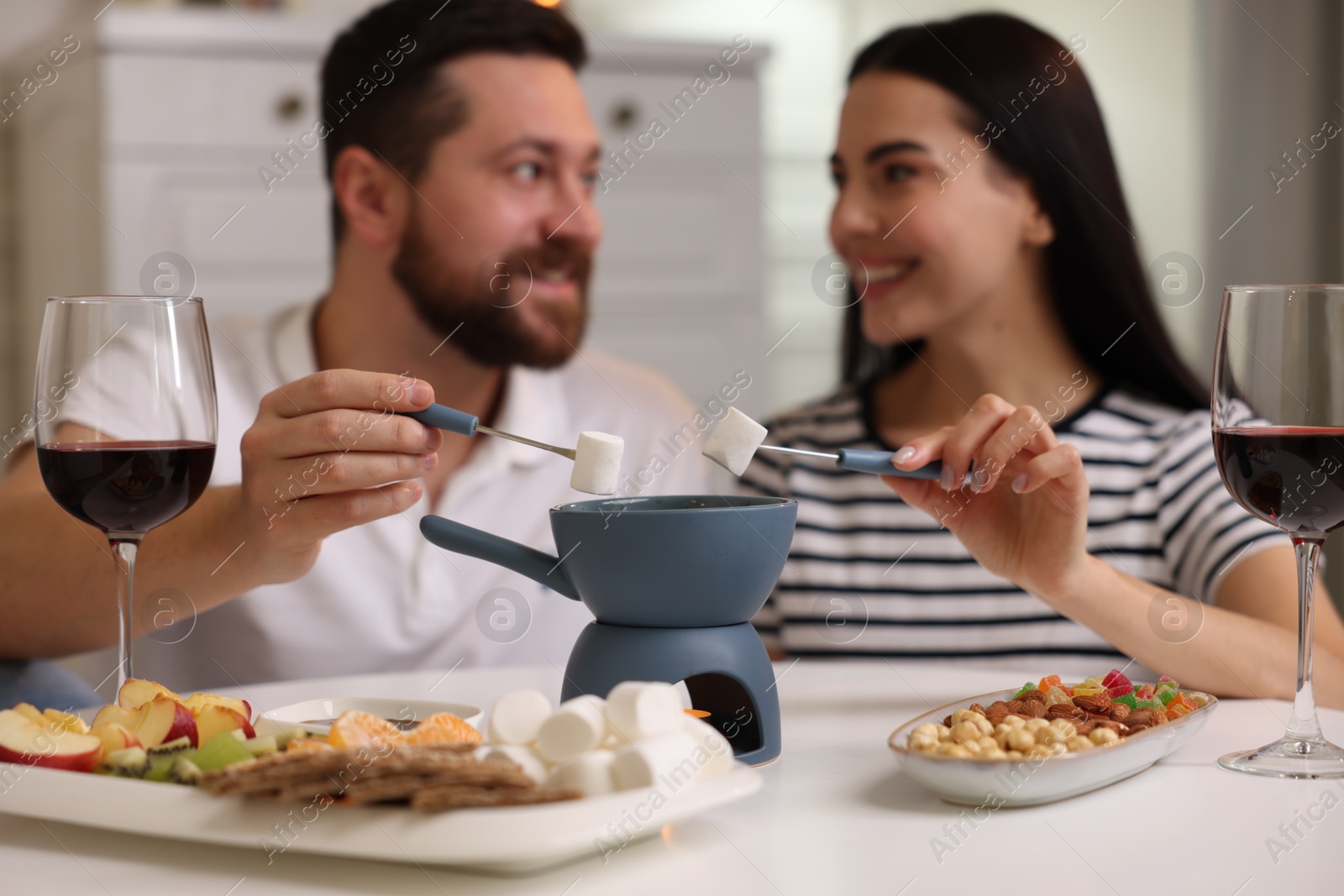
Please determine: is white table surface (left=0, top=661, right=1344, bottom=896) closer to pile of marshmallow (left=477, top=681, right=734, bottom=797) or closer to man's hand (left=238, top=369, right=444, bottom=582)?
pile of marshmallow (left=477, top=681, right=734, bottom=797)

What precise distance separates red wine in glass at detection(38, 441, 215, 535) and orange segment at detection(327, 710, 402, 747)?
0.25 metres

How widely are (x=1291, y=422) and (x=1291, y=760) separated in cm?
21

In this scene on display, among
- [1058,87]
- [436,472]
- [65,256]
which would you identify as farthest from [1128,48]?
[65,256]

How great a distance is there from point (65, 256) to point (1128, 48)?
2396 mm

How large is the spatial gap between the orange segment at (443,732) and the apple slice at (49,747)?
169 mm

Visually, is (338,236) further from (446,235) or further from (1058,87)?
(1058,87)

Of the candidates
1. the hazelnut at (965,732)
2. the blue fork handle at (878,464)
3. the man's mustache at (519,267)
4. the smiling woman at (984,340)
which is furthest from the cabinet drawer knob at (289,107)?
the hazelnut at (965,732)

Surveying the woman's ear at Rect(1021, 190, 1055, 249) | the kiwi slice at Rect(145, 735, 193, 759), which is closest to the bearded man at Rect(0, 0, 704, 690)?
the kiwi slice at Rect(145, 735, 193, 759)

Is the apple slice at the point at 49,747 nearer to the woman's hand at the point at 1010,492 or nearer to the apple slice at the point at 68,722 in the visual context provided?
the apple slice at the point at 68,722

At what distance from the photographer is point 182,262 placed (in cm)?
233

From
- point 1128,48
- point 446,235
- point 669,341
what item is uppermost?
point 1128,48

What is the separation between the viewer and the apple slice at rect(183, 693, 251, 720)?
699 millimetres

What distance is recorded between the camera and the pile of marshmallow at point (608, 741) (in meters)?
0.57

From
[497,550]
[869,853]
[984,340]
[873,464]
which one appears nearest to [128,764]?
[497,550]
